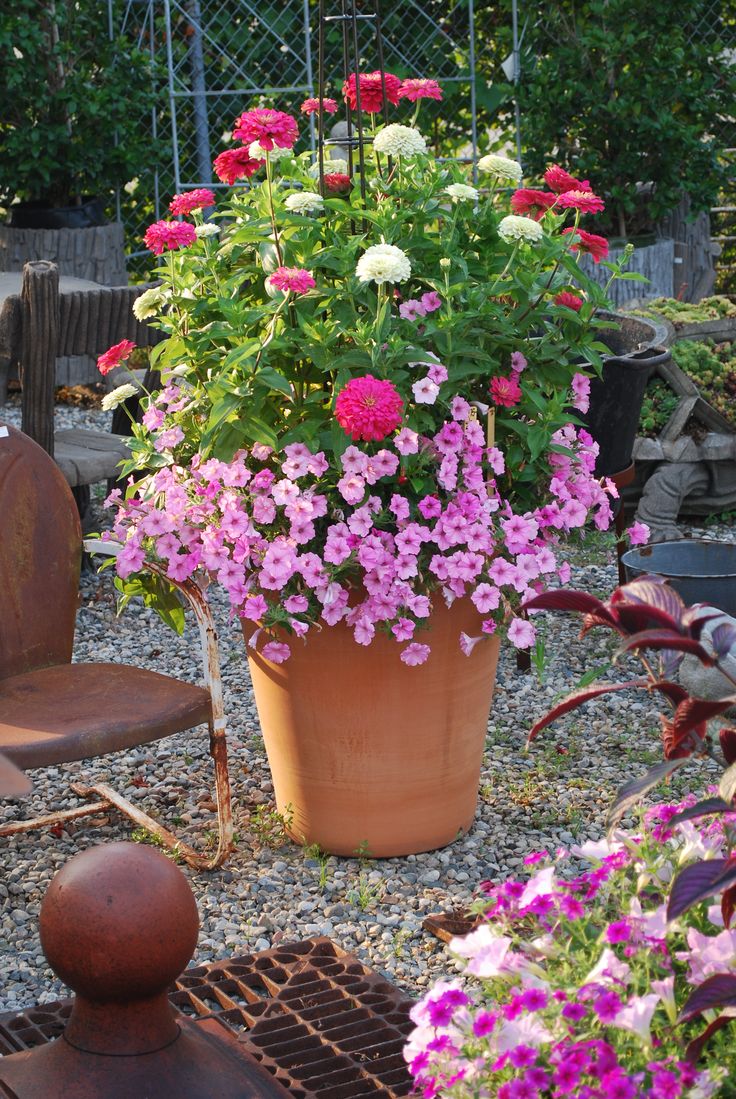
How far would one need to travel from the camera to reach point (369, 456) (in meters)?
2.78

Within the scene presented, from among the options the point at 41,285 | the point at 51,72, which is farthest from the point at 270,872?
the point at 51,72

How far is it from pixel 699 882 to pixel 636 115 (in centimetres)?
724

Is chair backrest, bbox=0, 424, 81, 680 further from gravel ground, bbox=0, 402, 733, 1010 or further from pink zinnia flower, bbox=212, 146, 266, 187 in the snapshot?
pink zinnia flower, bbox=212, 146, 266, 187

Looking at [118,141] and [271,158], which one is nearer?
[271,158]

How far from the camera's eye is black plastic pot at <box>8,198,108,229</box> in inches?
325

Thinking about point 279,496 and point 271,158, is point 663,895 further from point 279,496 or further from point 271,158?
point 271,158

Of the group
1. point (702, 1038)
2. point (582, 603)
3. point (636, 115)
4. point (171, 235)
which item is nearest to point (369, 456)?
point (171, 235)

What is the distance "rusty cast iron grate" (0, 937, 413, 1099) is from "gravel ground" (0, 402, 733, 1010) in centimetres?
10

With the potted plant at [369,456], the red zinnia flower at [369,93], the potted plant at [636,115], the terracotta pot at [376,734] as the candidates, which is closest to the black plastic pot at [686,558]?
the potted plant at [369,456]

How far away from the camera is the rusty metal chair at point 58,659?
288 cm

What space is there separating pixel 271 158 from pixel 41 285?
182 cm

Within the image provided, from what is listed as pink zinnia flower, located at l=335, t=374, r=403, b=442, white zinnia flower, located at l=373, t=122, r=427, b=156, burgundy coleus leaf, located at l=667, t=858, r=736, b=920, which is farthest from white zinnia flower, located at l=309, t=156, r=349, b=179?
burgundy coleus leaf, located at l=667, t=858, r=736, b=920

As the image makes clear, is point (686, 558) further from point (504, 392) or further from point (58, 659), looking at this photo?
point (58, 659)

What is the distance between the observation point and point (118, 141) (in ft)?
28.2
